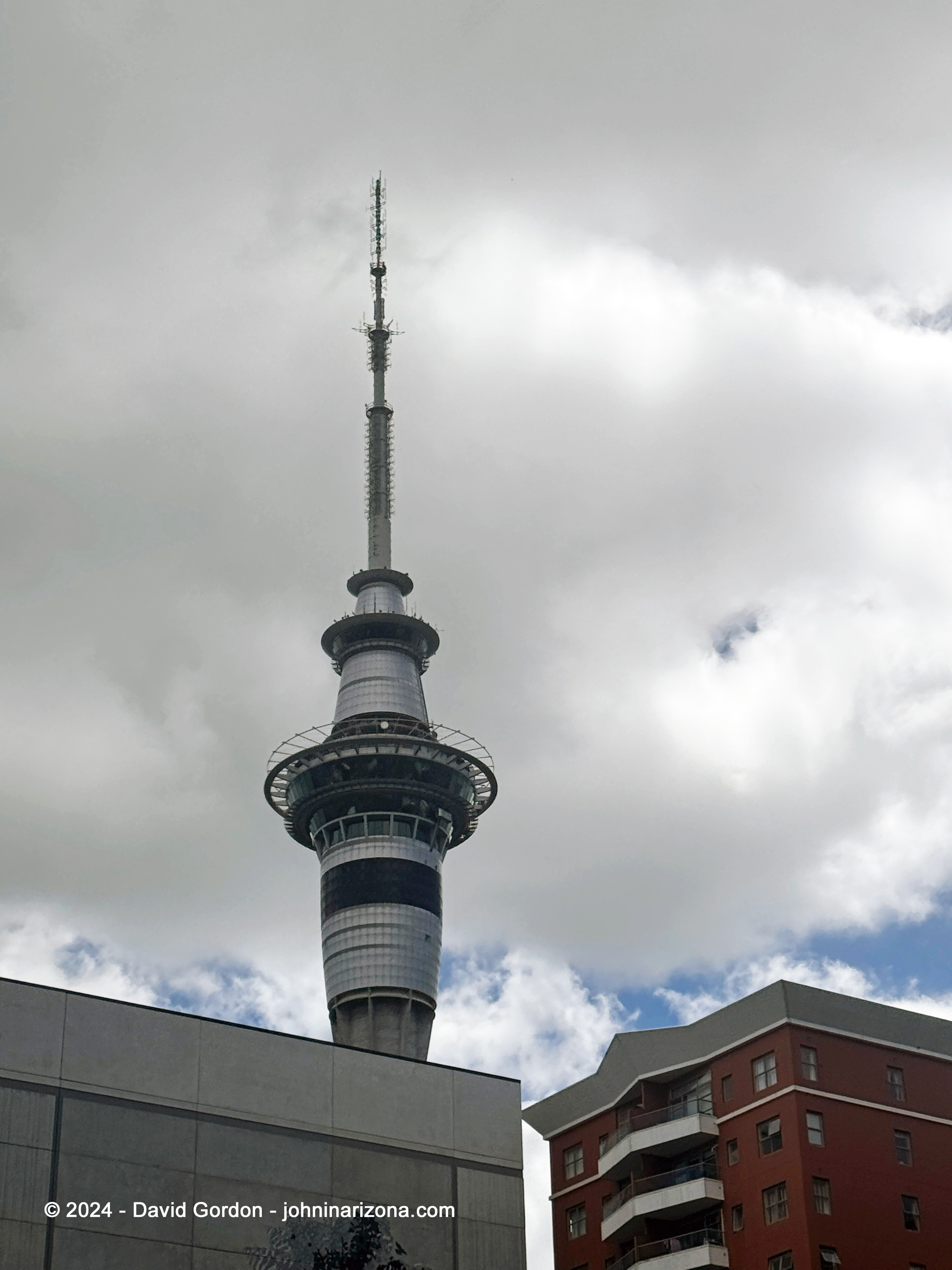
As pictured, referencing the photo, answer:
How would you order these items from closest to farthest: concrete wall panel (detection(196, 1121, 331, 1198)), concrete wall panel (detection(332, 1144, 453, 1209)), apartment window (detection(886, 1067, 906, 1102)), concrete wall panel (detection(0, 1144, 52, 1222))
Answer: concrete wall panel (detection(0, 1144, 52, 1222))
concrete wall panel (detection(196, 1121, 331, 1198))
concrete wall panel (detection(332, 1144, 453, 1209))
apartment window (detection(886, 1067, 906, 1102))

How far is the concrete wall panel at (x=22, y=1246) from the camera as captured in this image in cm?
6259

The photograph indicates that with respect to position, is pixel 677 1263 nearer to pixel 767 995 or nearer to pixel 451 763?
pixel 767 995

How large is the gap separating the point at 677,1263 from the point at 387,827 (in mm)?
74160

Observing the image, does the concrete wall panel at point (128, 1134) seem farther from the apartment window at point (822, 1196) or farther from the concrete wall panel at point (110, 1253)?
the apartment window at point (822, 1196)

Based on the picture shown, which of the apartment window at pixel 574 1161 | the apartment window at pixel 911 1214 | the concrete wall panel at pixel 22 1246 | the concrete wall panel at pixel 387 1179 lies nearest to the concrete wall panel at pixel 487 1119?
the concrete wall panel at pixel 387 1179

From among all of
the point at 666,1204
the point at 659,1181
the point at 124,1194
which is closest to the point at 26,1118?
the point at 124,1194

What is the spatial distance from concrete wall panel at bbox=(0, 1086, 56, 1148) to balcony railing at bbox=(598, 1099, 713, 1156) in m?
40.1

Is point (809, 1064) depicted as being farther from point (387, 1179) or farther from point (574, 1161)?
point (387, 1179)

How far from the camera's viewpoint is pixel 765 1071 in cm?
9175

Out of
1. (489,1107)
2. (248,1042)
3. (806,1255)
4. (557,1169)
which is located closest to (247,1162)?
(248,1042)

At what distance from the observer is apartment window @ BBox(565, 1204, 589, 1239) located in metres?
102

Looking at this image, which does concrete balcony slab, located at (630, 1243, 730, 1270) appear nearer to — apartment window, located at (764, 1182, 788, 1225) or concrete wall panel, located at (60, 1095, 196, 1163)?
apartment window, located at (764, 1182, 788, 1225)

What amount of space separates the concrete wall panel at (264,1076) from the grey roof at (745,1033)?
92.8ft

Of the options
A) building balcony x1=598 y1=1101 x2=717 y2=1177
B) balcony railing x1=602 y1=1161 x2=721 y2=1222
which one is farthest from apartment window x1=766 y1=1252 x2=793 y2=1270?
building balcony x1=598 y1=1101 x2=717 y2=1177
